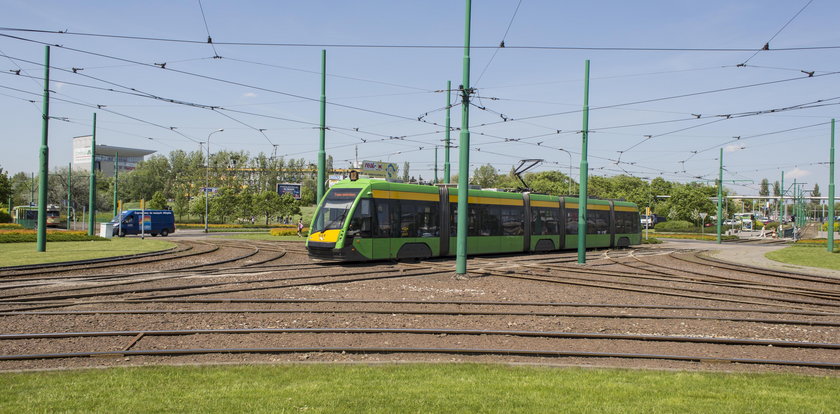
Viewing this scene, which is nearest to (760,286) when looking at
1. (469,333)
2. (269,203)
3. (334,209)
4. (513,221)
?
(469,333)

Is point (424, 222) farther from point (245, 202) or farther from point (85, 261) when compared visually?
point (245, 202)

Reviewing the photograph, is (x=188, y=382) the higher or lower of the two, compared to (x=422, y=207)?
lower

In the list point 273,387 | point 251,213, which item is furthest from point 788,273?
point 251,213

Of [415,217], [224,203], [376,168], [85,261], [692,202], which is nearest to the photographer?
[85,261]

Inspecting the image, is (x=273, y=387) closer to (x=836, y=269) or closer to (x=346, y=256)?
(x=346, y=256)

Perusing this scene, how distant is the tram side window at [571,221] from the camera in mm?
29172

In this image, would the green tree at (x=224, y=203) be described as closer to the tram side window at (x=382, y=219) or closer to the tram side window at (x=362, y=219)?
the tram side window at (x=382, y=219)

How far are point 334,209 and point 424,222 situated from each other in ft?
12.2

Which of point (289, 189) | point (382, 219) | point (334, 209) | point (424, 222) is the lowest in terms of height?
point (424, 222)

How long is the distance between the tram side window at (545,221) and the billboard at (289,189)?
1630 inches

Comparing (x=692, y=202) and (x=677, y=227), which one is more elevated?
(x=692, y=202)

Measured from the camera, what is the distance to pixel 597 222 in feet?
101

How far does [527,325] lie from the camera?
960 cm

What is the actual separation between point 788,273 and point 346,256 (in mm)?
14003
